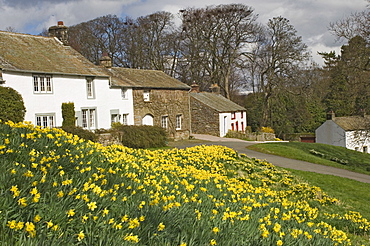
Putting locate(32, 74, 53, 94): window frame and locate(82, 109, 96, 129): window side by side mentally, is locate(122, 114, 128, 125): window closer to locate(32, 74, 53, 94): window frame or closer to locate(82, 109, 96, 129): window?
locate(82, 109, 96, 129): window

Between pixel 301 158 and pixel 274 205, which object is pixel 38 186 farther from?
pixel 301 158

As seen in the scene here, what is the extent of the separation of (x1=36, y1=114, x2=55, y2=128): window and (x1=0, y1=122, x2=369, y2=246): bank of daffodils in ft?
56.5

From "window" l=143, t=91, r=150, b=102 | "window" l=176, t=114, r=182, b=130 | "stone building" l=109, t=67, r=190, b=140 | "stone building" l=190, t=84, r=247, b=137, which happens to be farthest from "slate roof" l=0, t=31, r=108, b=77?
"stone building" l=190, t=84, r=247, b=137

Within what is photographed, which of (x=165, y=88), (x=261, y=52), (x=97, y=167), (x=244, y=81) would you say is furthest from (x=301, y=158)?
(x=244, y=81)

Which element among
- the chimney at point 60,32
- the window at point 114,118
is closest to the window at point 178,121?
the window at point 114,118

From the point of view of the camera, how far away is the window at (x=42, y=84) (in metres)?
23.9

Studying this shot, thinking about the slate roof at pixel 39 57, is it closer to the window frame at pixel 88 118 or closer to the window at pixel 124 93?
the window frame at pixel 88 118

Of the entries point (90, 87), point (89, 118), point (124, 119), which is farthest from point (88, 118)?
point (124, 119)

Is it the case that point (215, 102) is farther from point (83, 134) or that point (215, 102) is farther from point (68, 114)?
point (83, 134)

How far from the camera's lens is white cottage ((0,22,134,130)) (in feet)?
76.1

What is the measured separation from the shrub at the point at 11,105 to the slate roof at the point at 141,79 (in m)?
8.74

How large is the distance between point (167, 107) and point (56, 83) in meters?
12.4

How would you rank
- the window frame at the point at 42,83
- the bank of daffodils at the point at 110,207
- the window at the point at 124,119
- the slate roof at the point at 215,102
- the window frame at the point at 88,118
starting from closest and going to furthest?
the bank of daffodils at the point at 110,207, the window frame at the point at 42,83, the window frame at the point at 88,118, the window at the point at 124,119, the slate roof at the point at 215,102

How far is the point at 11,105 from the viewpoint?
2162cm
